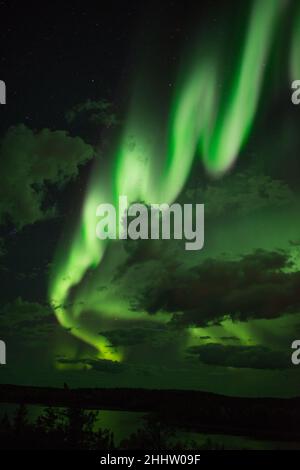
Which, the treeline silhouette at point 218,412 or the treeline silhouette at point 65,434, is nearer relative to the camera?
the treeline silhouette at point 65,434

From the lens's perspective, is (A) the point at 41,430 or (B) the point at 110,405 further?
(B) the point at 110,405

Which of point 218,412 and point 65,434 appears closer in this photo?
point 65,434

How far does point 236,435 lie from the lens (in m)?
49.5

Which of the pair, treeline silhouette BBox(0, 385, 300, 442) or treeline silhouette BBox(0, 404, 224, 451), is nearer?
treeline silhouette BBox(0, 404, 224, 451)

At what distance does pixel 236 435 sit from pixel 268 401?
16.7 ft
